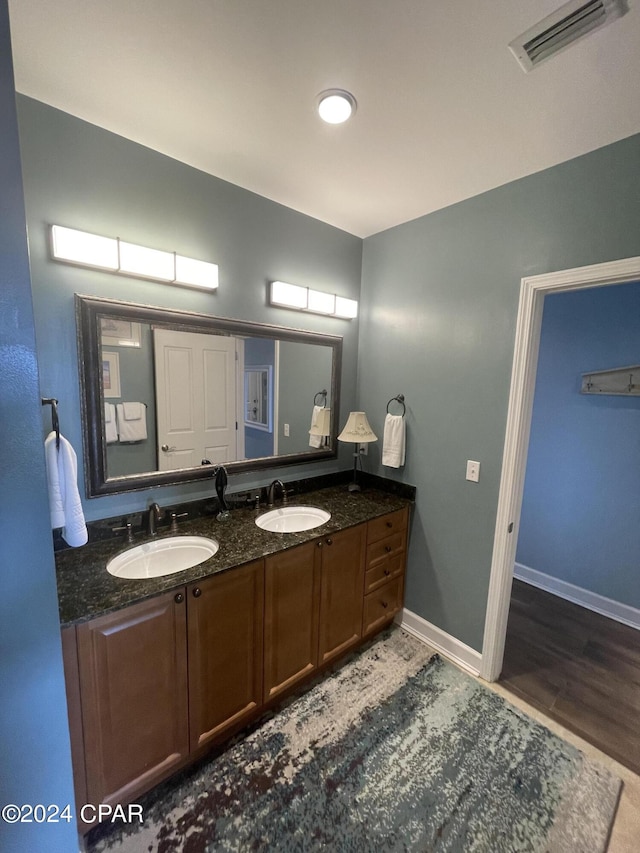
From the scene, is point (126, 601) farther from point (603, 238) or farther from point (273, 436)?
point (603, 238)

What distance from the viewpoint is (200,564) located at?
1.43 meters

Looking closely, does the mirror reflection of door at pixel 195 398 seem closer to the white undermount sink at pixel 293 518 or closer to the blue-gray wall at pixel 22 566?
the white undermount sink at pixel 293 518

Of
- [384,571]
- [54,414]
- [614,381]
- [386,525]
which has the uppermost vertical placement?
[614,381]

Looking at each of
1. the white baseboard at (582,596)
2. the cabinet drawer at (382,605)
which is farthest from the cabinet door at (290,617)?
the white baseboard at (582,596)

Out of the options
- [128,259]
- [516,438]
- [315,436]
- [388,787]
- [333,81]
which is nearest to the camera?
[333,81]

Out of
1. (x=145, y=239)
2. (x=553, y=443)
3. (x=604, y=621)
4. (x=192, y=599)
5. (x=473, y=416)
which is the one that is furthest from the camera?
(x=553, y=443)

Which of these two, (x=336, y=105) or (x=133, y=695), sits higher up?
(x=336, y=105)

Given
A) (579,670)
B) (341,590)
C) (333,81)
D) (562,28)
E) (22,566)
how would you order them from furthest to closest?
(579,670) < (341,590) < (333,81) < (562,28) < (22,566)

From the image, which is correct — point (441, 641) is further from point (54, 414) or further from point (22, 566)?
point (54, 414)

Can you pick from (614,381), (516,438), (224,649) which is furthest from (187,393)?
(614,381)

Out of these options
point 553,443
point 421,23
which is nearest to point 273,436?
point 421,23

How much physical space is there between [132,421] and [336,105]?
1.57 metres

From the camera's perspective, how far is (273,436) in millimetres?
2203

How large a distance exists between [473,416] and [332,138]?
1.54 m
